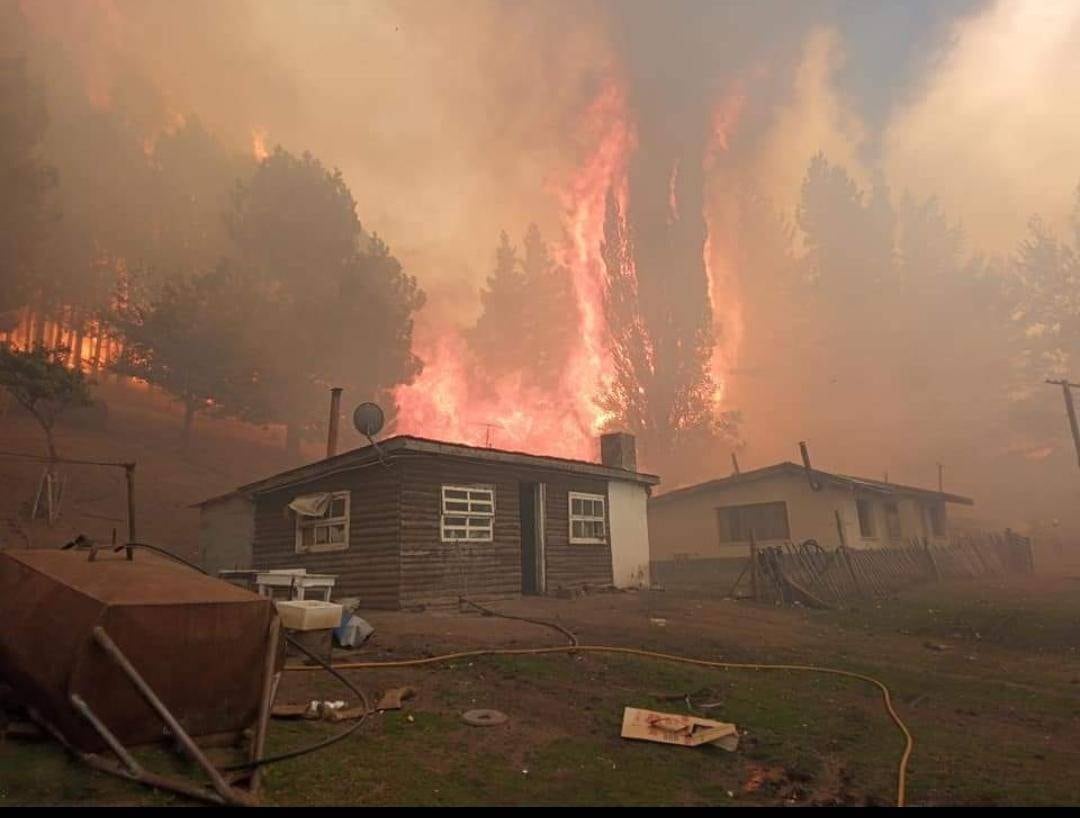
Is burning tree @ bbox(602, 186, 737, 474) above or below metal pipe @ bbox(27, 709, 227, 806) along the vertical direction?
above

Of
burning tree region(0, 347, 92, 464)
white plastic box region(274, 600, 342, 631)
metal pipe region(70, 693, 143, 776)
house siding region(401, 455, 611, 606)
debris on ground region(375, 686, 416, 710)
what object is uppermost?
burning tree region(0, 347, 92, 464)

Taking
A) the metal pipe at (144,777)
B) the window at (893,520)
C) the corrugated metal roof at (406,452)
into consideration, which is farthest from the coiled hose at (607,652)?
the window at (893,520)

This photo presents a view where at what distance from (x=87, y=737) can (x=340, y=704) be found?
2385mm

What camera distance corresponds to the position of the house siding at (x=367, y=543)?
14820 mm

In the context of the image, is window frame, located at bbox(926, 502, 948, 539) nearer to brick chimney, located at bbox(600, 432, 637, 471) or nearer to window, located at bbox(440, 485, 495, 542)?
brick chimney, located at bbox(600, 432, 637, 471)

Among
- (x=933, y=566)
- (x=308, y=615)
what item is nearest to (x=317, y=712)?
(x=308, y=615)

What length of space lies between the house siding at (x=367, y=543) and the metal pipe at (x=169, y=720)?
32.7ft

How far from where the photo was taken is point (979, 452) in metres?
52.8

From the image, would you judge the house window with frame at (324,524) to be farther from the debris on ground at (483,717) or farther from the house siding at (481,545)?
the debris on ground at (483,717)

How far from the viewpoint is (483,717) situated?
22.2 ft

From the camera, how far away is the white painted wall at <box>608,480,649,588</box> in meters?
20.2

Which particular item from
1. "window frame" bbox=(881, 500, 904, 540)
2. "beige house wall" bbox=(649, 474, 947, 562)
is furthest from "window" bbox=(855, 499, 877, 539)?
"window frame" bbox=(881, 500, 904, 540)

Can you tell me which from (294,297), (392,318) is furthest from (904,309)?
(294,297)

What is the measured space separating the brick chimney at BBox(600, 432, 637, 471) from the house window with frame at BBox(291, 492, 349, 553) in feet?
30.7
